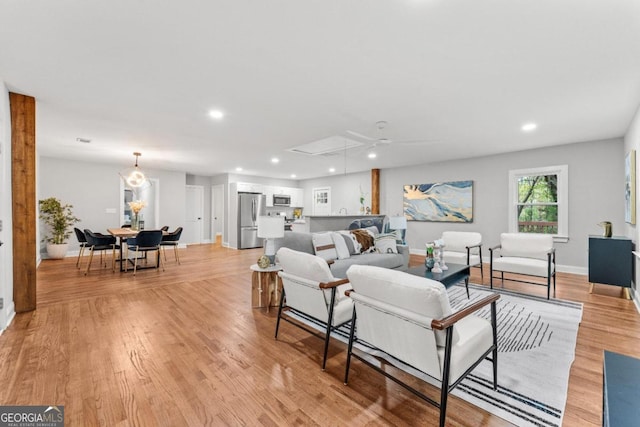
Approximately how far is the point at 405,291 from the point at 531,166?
5.81 meters

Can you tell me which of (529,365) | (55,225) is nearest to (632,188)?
(529,365)

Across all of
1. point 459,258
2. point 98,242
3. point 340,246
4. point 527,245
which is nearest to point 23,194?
point 98,242

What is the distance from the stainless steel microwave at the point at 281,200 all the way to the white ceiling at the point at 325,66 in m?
5.44

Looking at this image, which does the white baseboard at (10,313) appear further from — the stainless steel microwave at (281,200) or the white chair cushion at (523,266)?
the stainless steel microwave at (281,200)

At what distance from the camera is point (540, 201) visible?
5.72m

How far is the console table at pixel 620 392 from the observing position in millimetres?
752

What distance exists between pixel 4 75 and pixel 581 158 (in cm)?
814

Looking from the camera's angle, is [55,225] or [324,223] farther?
[55,225]

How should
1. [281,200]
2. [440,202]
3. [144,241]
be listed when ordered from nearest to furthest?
[144,241] → [440,202] → [281,200]

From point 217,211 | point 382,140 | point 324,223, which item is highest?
point 382,140

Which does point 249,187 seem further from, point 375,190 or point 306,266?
point 306,266

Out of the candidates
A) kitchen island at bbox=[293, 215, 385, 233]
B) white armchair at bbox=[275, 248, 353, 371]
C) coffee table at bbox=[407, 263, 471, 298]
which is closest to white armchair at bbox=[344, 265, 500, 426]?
white armchair at bbox=[275, 248, 353, 371]

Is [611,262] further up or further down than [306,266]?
further down

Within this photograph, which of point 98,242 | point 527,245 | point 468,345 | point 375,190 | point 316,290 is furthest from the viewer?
point 375,190
